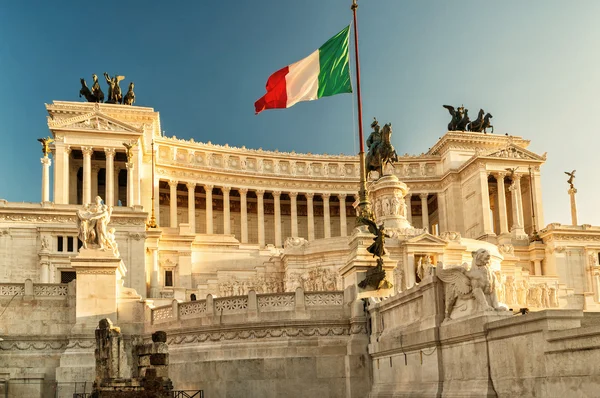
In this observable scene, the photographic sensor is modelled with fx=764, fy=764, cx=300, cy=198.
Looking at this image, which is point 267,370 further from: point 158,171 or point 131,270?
point 158,171

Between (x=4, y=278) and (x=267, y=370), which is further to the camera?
(x=4, y=278)

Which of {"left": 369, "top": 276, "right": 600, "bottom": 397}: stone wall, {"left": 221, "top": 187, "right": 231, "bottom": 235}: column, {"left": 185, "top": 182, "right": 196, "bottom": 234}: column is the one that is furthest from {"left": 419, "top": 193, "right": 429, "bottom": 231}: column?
{"left": 369, "top": 276, "right": 600, "bottom": 397}: stone wall

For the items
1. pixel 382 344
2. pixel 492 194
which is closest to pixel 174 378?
pixel 382 344

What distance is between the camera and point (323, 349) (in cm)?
2877

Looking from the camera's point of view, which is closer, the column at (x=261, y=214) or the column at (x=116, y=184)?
the column at (x=116, y=184)

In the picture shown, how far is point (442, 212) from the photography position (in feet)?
304

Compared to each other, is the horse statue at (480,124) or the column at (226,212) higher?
the horse statue at (480,124)

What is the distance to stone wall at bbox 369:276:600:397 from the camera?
1550 cm

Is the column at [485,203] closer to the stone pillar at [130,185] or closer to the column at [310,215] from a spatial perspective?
the column at [310,215]

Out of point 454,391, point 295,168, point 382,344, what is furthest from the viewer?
point 295,168

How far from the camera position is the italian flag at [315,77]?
37.6m

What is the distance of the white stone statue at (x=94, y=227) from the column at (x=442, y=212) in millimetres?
63753

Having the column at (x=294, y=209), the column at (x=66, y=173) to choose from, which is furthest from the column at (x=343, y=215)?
the column at (x=66, y=173)

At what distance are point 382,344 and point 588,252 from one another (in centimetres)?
5539
